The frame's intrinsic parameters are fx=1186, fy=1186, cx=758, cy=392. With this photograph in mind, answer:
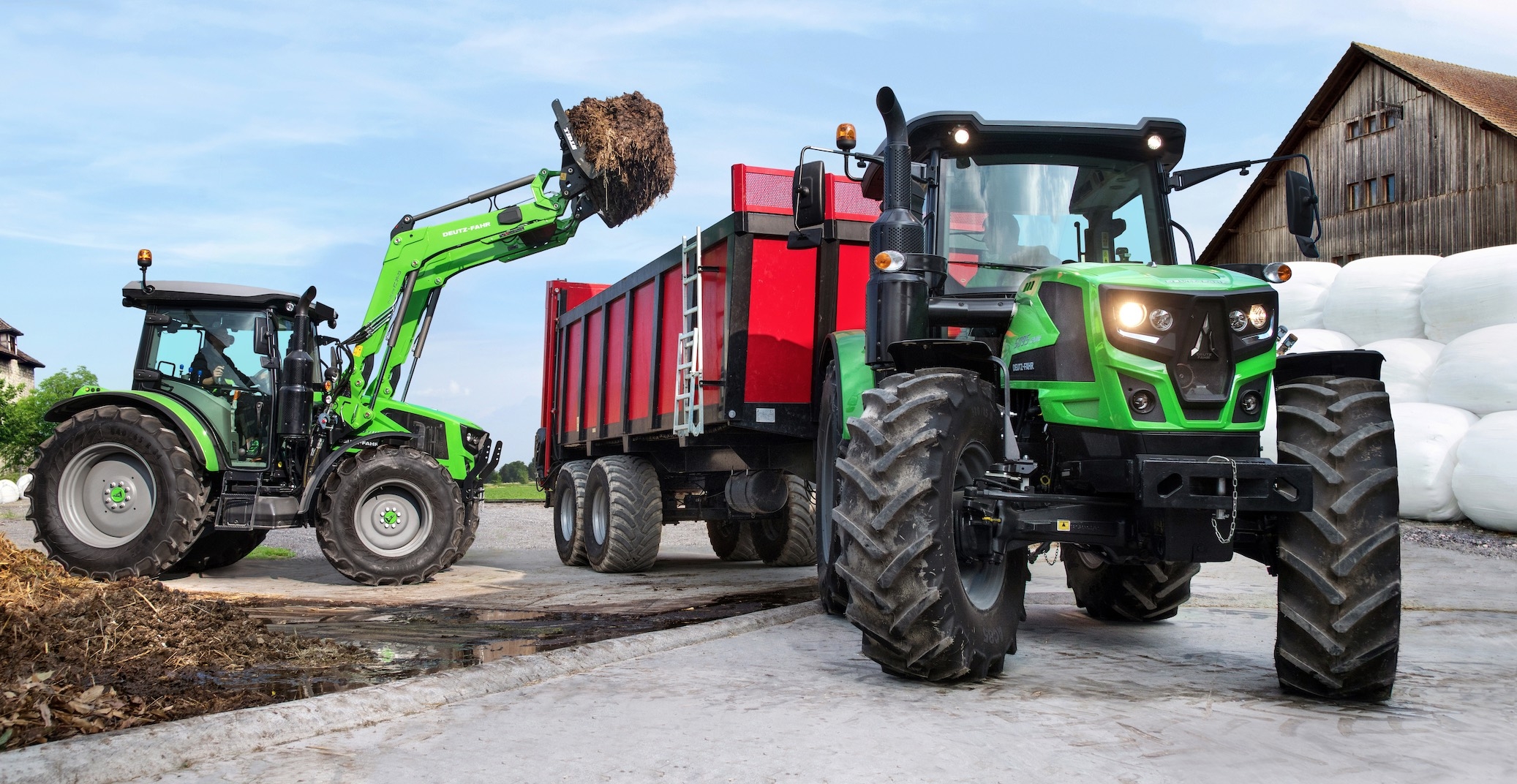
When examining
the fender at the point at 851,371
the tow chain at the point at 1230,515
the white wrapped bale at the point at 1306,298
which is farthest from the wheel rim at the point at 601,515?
the white wrapped bale at the point at 1306,298

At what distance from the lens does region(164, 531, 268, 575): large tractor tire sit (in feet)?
37.1

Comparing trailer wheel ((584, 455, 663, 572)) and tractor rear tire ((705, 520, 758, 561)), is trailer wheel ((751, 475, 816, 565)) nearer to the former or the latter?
tractor rear tire ((705, 520, 758, 561))

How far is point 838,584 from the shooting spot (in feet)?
23.8

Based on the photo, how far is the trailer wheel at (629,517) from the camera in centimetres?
1150

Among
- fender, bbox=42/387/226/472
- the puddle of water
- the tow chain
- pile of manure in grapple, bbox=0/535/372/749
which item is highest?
fender, bbox=42/387/226/472

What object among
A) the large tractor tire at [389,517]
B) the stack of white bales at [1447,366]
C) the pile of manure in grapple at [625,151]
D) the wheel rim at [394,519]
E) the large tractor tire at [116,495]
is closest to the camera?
the large tractor tire at [116,495]

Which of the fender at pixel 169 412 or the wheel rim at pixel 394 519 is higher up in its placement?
the fender at pixel 169 412

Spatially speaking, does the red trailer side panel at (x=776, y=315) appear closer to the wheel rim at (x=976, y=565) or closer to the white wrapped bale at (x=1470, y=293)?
the wheel rim at (x=976, y=565)

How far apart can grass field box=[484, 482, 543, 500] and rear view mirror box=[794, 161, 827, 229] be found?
21.4 metres

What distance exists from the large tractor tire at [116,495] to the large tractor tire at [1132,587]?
23.7 ft

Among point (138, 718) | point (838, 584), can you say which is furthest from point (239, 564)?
point (138, 718)

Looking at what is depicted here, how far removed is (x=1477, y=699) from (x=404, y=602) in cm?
683

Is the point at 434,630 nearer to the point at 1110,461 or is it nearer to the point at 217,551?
the point at 1110,461

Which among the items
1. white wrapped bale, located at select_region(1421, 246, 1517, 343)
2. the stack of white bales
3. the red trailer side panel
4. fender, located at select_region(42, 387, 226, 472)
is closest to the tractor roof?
fender, located at select_region(42, 387, 226, 472)
